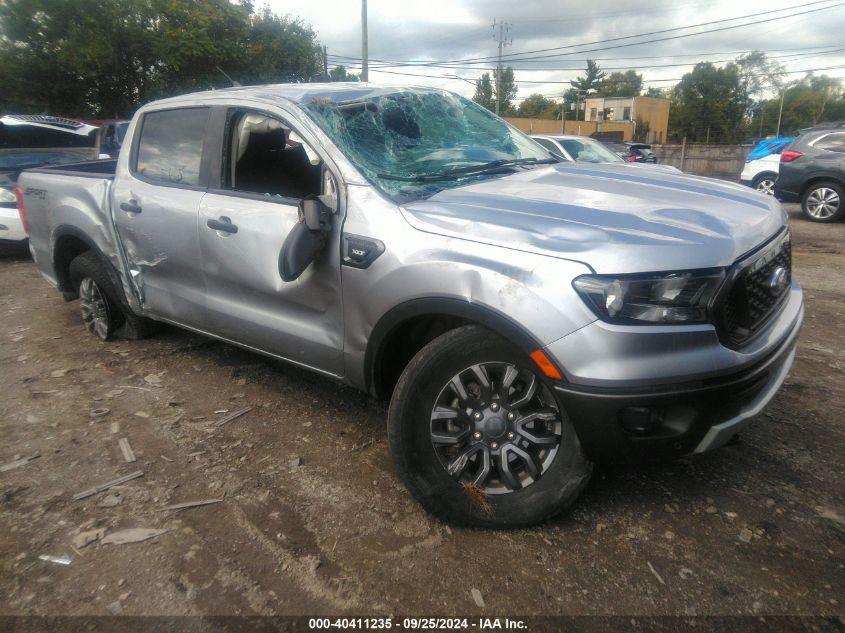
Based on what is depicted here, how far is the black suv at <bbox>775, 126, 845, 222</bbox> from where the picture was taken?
1052cm

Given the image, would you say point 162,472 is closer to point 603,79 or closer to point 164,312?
point 164,312

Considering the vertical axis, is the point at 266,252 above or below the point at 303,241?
below

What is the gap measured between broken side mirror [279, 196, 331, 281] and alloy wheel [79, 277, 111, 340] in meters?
2.59

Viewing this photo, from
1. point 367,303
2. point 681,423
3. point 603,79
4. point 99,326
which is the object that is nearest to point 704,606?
point 681,423

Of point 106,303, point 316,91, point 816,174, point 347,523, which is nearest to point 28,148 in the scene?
point 106,303

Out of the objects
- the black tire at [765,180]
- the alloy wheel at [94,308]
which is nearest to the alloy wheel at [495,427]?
the alloy wheel at [94,308]

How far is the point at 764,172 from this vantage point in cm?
1341

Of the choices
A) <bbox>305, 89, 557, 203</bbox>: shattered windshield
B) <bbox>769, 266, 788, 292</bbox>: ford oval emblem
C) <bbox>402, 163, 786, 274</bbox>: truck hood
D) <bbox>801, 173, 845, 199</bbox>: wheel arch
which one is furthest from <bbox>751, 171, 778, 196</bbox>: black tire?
<bbox>769, 266, 788, 292</bbox>: ford oval emblem

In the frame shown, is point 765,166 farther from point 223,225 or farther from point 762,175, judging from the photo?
point 223,225

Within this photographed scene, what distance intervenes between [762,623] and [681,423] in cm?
67

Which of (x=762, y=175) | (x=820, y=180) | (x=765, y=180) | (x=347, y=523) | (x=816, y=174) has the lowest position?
(x=347, y=523)

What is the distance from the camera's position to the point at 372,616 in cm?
212

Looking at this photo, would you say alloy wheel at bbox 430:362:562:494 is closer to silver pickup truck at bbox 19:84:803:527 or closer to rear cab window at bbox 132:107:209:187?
silver pickup truck at bbox 19:84:803:527

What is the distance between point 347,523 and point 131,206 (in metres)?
2.50
